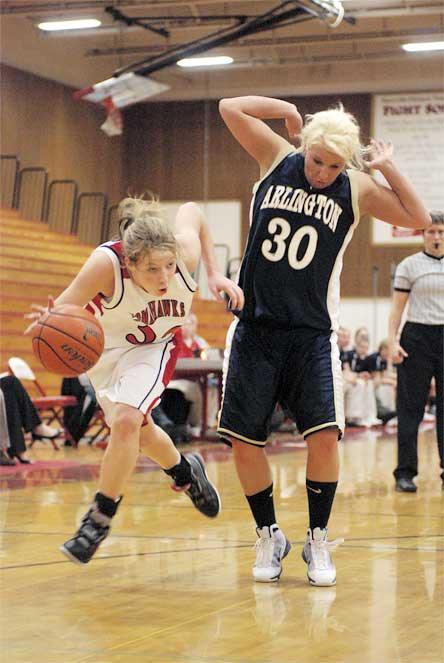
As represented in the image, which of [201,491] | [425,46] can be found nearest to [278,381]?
[201,491]

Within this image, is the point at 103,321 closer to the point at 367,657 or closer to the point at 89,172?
the point at 367,657

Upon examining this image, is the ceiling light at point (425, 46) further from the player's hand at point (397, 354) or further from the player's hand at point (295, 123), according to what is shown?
the player's hand at point (295, 123)

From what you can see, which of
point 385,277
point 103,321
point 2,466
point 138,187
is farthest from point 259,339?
point 138,187

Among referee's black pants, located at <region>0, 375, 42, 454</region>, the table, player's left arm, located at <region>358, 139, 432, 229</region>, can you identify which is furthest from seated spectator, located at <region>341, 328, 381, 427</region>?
player's left arm, located at <region>358, 139, 432, 229</region>

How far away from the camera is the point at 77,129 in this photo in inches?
825

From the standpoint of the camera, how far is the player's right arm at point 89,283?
3.73m

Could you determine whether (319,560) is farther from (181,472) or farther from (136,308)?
(136,308)

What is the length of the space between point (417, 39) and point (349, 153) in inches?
620

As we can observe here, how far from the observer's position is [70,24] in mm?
17484

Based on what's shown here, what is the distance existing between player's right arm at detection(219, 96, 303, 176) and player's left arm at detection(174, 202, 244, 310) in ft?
1.27

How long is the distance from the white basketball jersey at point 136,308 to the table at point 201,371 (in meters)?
5.78

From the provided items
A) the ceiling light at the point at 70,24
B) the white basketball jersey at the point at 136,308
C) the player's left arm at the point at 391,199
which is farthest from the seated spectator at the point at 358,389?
the player's left arm at the point at 391,199

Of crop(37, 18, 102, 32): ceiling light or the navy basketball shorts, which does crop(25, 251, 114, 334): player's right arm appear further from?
crop(37, 18, 102, 32): ceiling light

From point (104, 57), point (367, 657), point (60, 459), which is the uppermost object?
point (104, 57)
